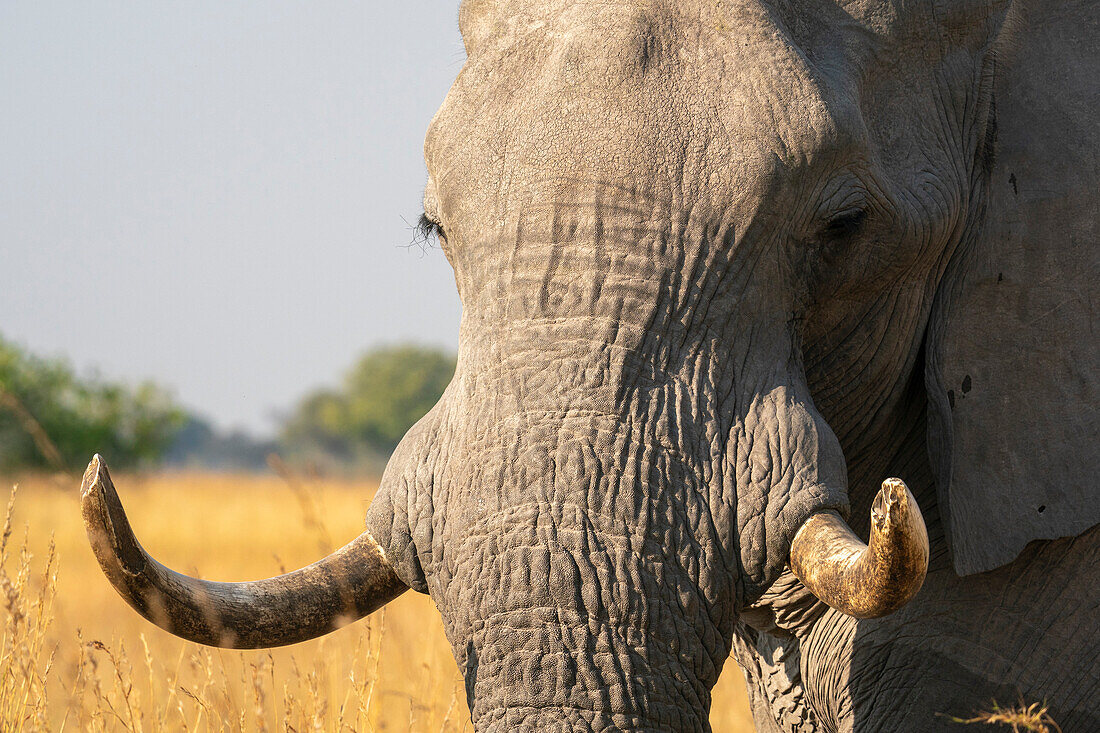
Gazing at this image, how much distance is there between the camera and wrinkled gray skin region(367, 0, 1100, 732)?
240 centimetres

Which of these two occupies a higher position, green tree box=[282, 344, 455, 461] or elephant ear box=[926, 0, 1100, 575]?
green tree box=[282, 344, 455, 461]

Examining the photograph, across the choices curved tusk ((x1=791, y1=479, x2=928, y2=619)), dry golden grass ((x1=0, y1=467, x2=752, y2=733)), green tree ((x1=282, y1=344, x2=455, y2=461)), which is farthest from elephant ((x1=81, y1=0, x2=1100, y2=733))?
green tree ((x1=282, y1=344, x2=455, y2=461))

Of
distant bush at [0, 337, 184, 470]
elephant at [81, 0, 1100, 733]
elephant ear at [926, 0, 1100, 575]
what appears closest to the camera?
elephant at [81, 0, 1100, 733]

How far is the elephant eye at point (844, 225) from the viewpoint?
9.14 feet

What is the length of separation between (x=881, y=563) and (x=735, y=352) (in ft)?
1.98

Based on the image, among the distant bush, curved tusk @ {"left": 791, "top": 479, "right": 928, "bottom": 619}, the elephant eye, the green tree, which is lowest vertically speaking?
curved tusk @ {"left": 791, "top": 479, "right": 928, "bottom": 619}

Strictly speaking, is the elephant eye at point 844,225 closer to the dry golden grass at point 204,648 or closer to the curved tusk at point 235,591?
the curved tusk at point 235,591

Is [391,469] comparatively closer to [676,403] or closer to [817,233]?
[676,403]

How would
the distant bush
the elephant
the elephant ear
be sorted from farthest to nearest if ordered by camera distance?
the distant bush → the elephant ear → the elephant

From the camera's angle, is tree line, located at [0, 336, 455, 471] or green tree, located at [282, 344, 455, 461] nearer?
tree line, located at [0, 336, 455, 471]

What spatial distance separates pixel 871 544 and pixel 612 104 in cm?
101

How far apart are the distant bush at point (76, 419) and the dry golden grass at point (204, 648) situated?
8.92m

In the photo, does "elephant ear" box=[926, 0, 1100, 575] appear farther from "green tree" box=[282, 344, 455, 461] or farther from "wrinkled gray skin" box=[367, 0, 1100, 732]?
"green tree" box=[282, 344, 455, 461]

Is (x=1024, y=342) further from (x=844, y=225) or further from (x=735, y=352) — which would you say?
(x=735, y=352)
